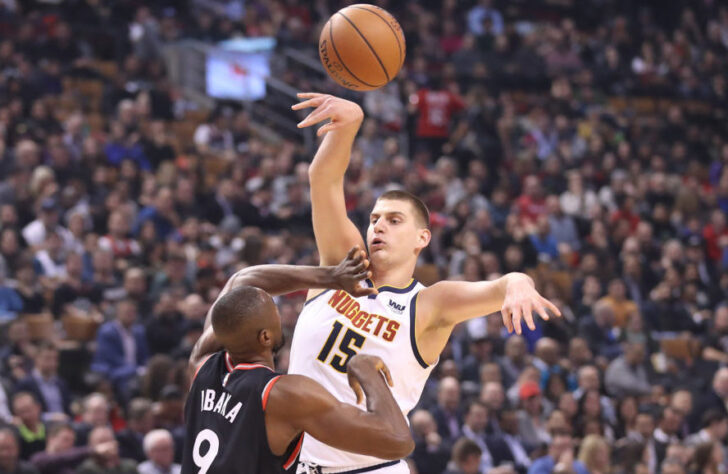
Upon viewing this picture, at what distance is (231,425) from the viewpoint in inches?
143

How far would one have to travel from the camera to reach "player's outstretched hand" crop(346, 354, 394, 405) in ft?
11.7

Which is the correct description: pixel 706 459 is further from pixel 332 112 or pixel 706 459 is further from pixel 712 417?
pixel 332 112

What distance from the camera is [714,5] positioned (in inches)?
888

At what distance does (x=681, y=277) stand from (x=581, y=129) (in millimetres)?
4491

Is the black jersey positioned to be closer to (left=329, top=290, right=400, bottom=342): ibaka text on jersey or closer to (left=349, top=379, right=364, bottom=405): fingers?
(left=349, top=379, right=364, bottom=405): fingers

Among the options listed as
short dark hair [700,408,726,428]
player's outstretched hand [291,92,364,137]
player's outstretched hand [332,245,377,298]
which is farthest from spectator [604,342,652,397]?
player's outstretched hand [332,245,377,298]

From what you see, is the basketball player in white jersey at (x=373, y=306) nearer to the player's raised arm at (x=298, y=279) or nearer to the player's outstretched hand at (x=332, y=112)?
the player's outstretched hand at (x=332, y=112)

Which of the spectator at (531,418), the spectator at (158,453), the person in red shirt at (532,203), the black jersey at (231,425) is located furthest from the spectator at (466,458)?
the person in red shirt at (532,203)

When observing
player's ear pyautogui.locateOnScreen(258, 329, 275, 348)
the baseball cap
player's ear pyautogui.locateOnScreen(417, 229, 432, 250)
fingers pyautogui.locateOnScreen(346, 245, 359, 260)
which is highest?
fingers pyautogui.locateOnScreen(346, 245, 359, 260)

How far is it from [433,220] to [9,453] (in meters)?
6.86

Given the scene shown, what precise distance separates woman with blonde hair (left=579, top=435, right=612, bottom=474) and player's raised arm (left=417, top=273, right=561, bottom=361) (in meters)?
4.78

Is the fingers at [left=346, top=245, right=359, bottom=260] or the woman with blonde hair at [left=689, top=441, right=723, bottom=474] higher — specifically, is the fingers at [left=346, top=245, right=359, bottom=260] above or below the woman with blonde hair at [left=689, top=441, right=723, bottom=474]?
above

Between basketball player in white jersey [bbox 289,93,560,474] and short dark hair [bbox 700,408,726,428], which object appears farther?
short dark hair [bbox 700,408,726,428]

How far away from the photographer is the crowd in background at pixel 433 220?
9.02 m
